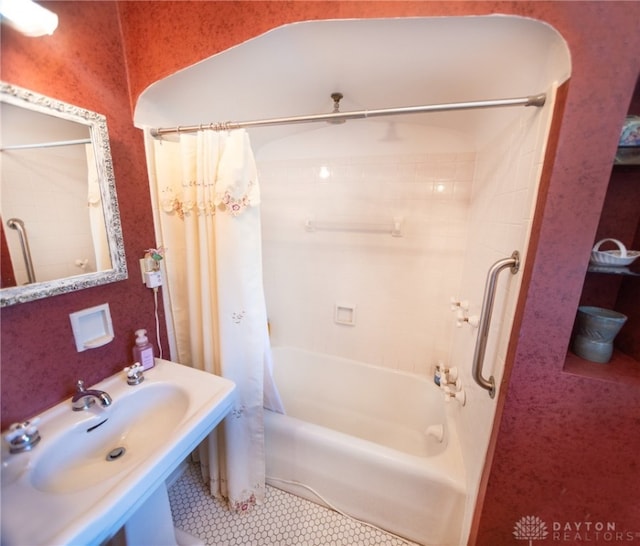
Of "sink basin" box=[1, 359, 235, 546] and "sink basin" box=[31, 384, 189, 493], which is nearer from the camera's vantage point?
"sink basin" box=[1, 359, 235, 546]

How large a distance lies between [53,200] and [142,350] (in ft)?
2.04

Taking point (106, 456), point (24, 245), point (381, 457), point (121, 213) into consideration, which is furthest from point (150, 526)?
point (121, 213)

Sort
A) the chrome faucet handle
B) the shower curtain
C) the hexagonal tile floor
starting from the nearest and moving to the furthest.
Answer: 1. the chrome faucet handle
2. the shower curtain
3. the hexagonal tile floor

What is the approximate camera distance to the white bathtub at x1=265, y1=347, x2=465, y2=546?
1.11 meters

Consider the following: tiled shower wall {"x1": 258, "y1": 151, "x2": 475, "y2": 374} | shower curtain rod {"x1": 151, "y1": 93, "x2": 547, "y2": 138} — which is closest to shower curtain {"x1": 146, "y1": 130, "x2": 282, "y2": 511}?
shower curtain rod {"x1": 151, "y1": 93, "x2": 547, "y2": 138}

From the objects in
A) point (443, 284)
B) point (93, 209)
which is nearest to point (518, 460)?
point (443, 284)

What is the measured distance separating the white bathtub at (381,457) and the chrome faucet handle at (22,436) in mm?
873

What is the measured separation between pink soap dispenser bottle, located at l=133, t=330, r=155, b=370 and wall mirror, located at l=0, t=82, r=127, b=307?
0.26 meters

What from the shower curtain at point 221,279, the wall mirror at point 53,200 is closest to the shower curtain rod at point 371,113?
the shower curtain at point 221,279

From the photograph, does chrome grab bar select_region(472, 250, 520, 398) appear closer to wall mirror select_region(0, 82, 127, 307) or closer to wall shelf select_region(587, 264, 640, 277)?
wall shelf select_region(587, 264, 640, 277)

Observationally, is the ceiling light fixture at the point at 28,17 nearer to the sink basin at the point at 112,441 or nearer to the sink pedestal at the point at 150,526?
the sink basin at the point at 112,441

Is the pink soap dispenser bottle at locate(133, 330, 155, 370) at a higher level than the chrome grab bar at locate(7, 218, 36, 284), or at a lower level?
lower

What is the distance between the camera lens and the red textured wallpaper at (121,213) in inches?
28.9

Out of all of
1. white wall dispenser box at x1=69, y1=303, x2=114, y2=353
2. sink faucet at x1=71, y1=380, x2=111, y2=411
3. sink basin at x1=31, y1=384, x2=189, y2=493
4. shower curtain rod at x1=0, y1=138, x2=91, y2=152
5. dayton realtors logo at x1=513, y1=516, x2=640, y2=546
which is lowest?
dayton realtors logo at x1=513, y1=516, x2=640, y2=546
